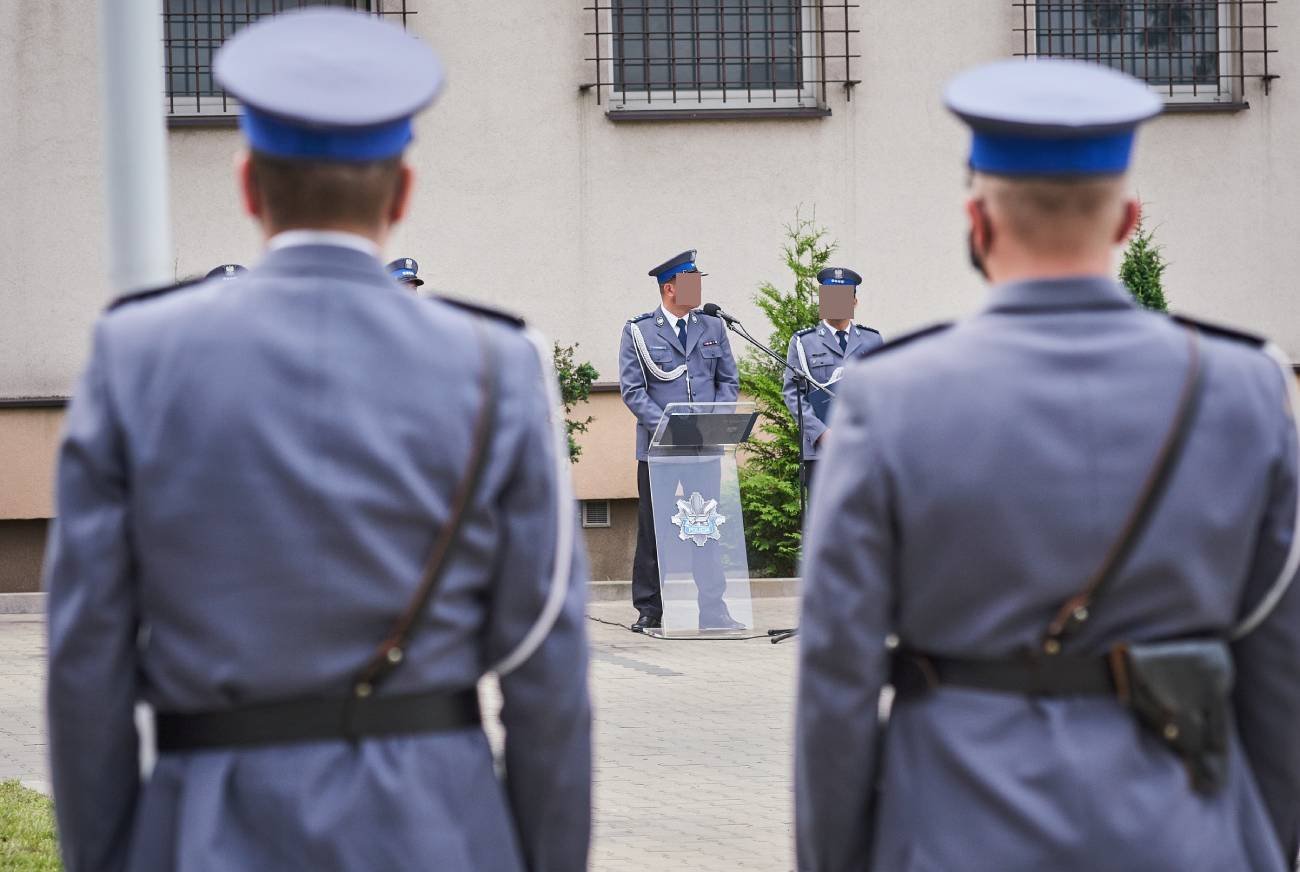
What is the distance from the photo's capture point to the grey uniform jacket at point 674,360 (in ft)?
41.0

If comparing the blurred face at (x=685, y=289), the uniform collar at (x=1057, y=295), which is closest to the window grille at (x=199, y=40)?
the blurred face at (x=685, y=289)

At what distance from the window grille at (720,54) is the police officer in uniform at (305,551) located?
13.2 metres

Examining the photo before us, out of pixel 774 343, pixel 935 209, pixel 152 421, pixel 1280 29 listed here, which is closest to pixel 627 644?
pixel 774 343

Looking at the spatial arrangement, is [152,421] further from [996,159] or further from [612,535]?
[612,535]

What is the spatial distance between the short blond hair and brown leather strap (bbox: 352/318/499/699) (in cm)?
78

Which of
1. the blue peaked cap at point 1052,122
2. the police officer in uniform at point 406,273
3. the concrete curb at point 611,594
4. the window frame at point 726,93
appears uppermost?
the window frame at point 726,93

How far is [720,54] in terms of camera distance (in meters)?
16.1

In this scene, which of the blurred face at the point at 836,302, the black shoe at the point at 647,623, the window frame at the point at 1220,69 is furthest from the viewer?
the window frame at the point at 1220,69

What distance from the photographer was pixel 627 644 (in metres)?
11.7

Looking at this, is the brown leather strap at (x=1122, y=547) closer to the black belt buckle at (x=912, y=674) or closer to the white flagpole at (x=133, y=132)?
the black belt buckle at (x=912, y=674)

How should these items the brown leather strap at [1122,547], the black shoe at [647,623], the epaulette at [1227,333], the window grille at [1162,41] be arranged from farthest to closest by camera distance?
1. the window grille at [1162,41]
2. the black shoe at [647,623]
3. the epaulette at [1227,333]
4. the brown leather strap at [1122,547]

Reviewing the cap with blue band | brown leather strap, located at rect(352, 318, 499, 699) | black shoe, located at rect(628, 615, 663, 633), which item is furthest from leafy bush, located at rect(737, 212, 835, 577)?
brown leather strap, located at rect(352, 318, 499, 699)

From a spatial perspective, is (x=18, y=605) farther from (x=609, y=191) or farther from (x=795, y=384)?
(x=795, y=384)

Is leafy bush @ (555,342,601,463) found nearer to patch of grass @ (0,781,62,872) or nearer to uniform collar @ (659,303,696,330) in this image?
uniform collar @ (659,303,696,330)
